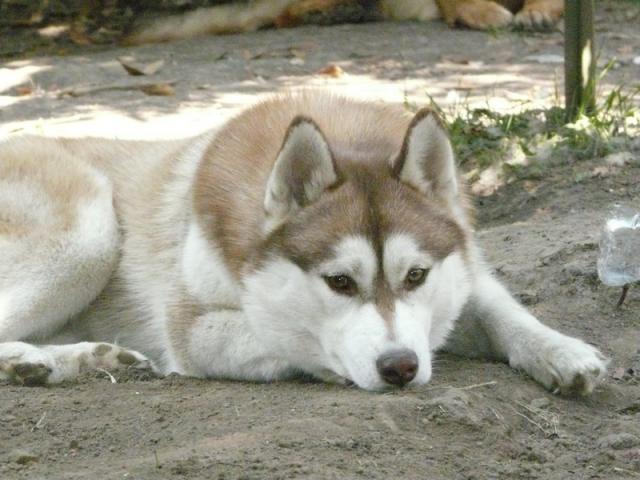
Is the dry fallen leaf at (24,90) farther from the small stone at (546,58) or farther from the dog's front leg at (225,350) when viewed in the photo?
the dog's front leg at (225,350)

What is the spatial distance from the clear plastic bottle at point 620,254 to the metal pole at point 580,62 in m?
2.45

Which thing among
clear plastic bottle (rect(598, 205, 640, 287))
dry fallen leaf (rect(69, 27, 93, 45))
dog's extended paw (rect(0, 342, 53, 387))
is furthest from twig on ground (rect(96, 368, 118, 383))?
dry fallen leaf (rect(69, 27, 93, 45))

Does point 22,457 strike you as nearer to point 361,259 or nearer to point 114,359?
point 114,359

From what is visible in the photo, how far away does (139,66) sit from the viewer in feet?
35.9

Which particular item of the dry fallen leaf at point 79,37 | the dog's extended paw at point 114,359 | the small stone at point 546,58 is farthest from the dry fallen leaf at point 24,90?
the dog's extended paw at point 114,359

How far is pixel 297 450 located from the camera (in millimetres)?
3672

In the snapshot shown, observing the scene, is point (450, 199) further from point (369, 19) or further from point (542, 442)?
point (369, 19)

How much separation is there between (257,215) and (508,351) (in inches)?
47.6

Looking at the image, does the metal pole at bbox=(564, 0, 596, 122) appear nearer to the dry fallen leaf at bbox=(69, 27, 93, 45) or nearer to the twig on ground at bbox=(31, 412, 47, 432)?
the twig on ground at bbox=(31, 412, 47, 432)

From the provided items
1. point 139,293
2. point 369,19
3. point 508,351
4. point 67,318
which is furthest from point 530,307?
point 369,19

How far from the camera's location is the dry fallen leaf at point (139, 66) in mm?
10750

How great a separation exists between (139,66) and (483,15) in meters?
3.80

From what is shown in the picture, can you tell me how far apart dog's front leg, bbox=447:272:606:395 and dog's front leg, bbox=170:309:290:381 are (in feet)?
2.97

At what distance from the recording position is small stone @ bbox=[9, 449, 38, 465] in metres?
3.73
